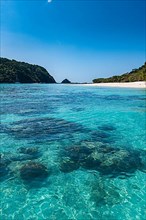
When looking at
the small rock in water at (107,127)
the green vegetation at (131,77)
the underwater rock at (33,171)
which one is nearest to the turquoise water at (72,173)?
the underwater rock at (33,171)

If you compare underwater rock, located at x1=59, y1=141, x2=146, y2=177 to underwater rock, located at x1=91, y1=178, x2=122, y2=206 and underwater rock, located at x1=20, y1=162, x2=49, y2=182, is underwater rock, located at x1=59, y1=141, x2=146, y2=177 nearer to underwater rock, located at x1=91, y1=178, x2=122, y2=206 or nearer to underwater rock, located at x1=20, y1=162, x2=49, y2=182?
underwater rock, located at x1=91, y1=178, x2=122, y2=206

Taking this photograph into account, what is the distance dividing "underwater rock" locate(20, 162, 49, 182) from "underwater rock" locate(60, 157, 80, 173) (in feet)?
2.25

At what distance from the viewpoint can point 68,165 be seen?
903cm

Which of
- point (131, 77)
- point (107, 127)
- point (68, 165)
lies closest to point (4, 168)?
point (68, 165)

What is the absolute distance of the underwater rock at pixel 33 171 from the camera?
7.97 m

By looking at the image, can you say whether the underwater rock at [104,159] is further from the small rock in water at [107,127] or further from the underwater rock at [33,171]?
the small rock in water at [107,127]

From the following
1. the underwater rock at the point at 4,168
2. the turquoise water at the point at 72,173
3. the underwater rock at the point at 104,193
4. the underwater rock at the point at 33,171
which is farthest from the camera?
the underwater rock at the point at 4,168

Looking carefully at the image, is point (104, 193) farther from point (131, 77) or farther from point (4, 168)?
point (131, 77)

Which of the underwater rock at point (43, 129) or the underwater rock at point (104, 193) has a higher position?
the underwater rock at point (43, 129)

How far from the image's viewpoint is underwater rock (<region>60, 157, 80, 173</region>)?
8.75 m

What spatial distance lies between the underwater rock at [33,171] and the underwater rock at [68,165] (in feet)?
2.25

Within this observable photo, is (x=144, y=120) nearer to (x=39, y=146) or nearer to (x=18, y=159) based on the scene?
(x=39, y=146)

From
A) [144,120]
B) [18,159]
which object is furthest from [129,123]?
[18,159]

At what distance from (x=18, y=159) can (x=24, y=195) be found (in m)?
2.60
